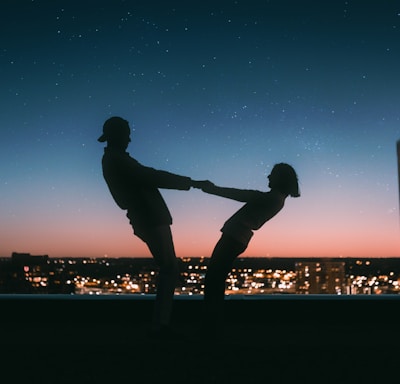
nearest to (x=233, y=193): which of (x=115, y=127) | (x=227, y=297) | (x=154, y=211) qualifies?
(x=154, y=211)

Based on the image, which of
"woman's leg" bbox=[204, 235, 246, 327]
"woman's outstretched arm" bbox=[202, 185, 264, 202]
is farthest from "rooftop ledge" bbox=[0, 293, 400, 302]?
"woman's outstretched arm" bbox=[202, 185, 264, 202]

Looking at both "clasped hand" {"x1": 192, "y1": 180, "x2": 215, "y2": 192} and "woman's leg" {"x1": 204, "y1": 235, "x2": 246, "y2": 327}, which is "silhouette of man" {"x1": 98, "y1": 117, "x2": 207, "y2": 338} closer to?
"clasped hand" {"x1": 192, "y1": 180, "x2": 215, "y2": 192}

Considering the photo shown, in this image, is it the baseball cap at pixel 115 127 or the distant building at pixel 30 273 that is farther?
the distant building at pixel 30 273

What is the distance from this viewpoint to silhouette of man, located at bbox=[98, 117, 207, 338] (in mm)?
2975

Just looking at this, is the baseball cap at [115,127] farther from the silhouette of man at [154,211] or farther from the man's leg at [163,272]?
the man's leg at [163,272]

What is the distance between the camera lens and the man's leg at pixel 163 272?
2967mm
